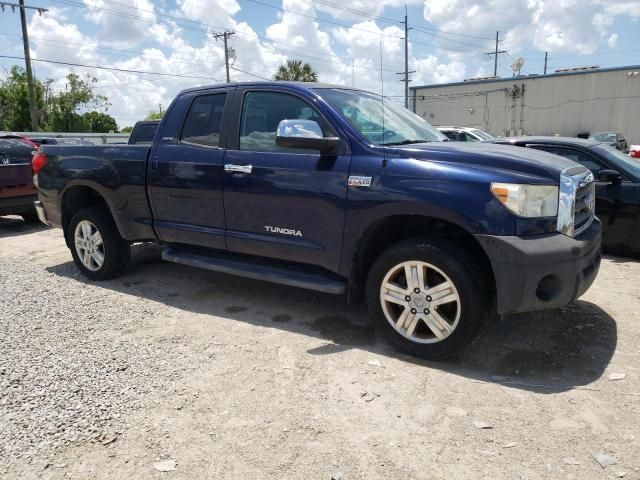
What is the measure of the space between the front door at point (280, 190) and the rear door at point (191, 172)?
15cm

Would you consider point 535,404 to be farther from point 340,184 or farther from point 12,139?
point 12,139

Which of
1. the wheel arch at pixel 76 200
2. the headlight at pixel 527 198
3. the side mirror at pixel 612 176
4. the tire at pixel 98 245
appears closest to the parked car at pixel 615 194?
the side mirror at pixel 612 176

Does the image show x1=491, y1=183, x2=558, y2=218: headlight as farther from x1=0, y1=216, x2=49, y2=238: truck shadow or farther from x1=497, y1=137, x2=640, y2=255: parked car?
x1=0, y1=216, x2=49, y2=238: truck shadow

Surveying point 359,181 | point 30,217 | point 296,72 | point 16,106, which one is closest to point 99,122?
point 16,106

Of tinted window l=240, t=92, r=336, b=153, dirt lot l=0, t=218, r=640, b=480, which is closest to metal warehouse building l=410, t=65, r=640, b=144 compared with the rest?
dirt lot l=0, t=218, r=640, b=480

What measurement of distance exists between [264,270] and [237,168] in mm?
860

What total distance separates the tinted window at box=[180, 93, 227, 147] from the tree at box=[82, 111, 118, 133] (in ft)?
181

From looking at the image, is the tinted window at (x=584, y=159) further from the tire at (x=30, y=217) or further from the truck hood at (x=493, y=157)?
the tire at (x=30, y=217)

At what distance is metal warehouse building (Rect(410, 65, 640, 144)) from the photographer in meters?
34.0

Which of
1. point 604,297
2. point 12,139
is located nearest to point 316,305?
point 604,297

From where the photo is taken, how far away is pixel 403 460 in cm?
248

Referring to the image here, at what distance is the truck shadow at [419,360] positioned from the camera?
3.35 metres

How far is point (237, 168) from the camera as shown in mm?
4203

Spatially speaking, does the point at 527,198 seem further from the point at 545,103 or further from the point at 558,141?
the point at 545,103
